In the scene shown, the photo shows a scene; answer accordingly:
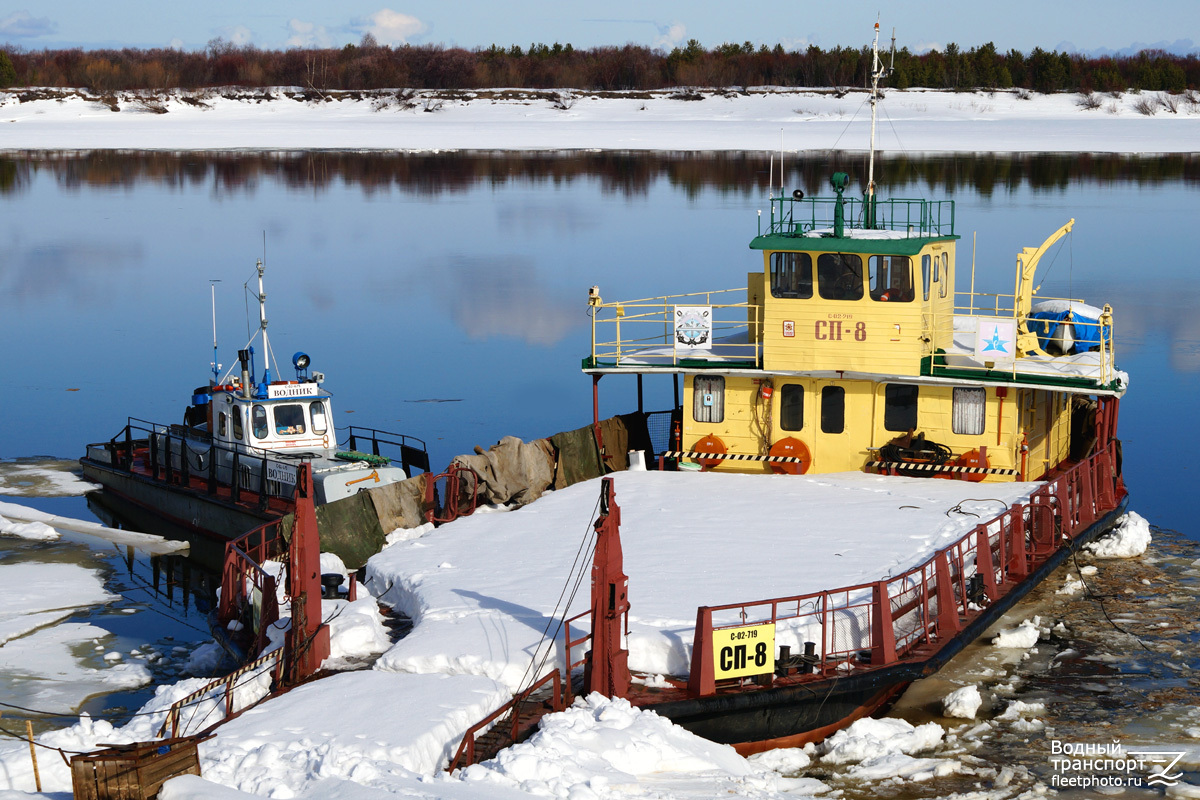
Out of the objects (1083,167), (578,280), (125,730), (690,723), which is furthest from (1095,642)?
(1083,167)

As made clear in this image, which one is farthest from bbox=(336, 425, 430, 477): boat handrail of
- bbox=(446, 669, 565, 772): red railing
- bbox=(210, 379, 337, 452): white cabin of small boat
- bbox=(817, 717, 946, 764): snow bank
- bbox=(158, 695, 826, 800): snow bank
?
bbox=(158, 695, 826, 800): snow bank

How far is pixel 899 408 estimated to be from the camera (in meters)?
21.6

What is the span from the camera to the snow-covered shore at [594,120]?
106m

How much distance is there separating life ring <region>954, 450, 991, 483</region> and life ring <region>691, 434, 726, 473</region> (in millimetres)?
3663

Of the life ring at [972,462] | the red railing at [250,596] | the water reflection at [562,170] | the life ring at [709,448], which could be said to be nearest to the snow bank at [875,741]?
the red railing at [250,596]

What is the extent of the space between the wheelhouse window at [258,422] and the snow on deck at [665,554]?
21.6 feet

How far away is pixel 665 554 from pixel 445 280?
32.2 meters

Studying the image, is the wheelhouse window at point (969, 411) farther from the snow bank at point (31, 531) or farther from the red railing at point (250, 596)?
the snow bank at point (31, 531)

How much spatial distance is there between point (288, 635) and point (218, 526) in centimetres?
1091

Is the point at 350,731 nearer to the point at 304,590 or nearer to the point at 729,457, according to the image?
the point at 304,590

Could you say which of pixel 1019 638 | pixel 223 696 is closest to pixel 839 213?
pixel 1019 638

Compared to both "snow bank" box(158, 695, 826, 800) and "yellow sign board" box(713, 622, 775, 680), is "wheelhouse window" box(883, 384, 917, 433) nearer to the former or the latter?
"yellow sign board" box(713, 622, 775, 680)

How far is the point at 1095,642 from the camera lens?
18297mm

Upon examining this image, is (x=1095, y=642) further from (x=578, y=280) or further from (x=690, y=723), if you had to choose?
(x=578, y=280)
